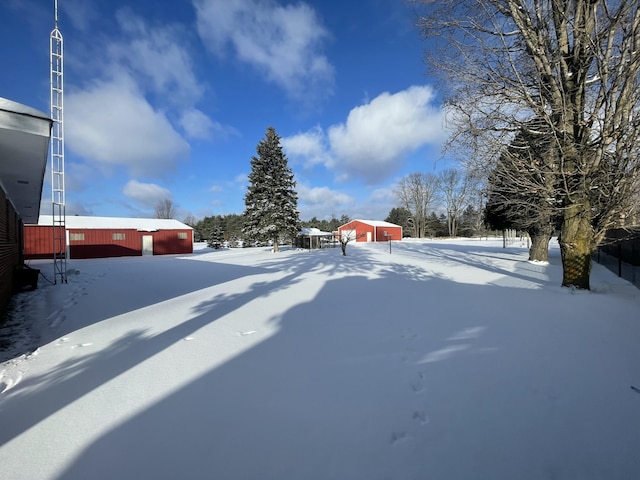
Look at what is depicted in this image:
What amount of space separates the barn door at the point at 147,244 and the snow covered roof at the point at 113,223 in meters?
0.67

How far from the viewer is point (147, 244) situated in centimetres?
2566

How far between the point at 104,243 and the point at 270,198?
14355mm

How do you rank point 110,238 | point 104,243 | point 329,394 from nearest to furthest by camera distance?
point 329,394, point 104,243, point 110,238

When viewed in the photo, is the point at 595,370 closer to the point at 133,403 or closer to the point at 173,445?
the point at 173,445

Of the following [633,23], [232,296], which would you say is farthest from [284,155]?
[633,23]

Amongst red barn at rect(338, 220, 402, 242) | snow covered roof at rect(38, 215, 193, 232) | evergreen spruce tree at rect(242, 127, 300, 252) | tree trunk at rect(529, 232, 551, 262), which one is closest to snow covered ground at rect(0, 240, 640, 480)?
tree trunk at rect(529, 232, 551, 262)

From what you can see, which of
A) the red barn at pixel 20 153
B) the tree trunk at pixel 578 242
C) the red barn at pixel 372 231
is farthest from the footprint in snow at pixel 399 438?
the red barn at pixel 372 231

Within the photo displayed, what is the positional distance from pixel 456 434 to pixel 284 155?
26581mm

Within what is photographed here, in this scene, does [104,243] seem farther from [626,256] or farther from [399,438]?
[626,256]

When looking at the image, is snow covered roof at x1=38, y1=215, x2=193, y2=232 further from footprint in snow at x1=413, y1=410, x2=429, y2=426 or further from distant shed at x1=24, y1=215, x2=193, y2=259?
footprint in snow at x1=413, y1=410, x2=429, y2=426

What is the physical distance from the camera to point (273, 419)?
2367 mm

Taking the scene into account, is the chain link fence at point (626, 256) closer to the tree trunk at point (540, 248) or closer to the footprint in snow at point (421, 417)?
the tree trunk at point (540, 248)

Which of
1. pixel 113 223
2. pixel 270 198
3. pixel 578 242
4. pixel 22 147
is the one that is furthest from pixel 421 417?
pixel 113 223

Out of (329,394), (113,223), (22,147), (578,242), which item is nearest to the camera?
(329,394)
